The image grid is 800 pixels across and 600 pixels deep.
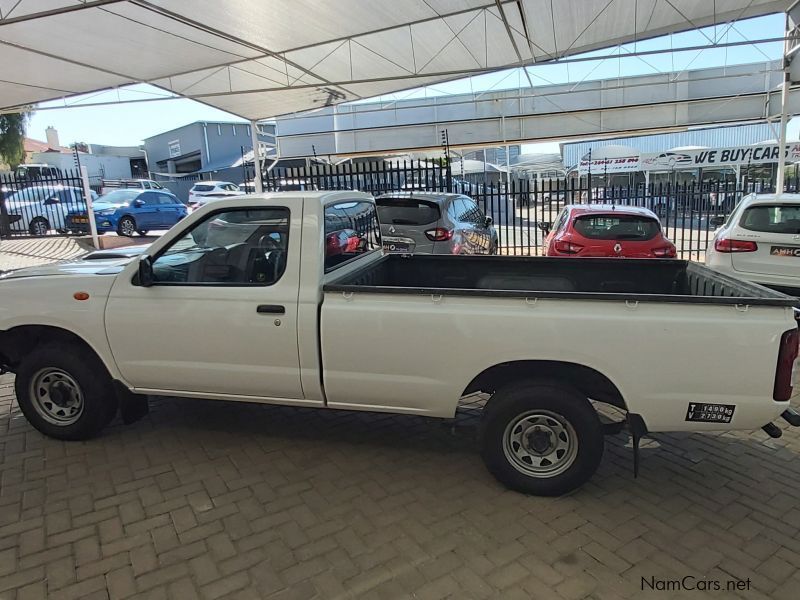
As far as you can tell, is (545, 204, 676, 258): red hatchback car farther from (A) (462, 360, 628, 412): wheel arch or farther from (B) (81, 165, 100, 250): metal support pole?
(B) (81, 165, 100, 250): metal support pole

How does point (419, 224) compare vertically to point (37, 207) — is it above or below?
below

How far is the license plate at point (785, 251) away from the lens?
6812mm

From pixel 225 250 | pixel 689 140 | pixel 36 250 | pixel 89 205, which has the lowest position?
pixel 36 250

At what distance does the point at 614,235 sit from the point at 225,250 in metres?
5.93

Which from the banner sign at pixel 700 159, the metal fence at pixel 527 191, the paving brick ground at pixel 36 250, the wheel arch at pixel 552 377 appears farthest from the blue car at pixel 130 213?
the wheel arch at pixel 552 377

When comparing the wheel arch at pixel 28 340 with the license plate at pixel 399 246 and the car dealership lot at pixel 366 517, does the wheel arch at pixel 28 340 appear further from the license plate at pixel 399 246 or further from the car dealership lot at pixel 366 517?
the license plate at pixel 399 246

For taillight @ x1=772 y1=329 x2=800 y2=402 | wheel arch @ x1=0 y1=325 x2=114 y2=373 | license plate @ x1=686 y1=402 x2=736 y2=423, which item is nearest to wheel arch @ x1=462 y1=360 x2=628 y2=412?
license plate @ x1=686 y1=402 x2=736 y2=423

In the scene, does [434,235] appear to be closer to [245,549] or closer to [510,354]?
[510,354]

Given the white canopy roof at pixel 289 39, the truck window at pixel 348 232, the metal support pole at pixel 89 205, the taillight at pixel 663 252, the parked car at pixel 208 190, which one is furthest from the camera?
the parked car at pixel 208 190

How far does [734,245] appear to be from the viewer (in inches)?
283

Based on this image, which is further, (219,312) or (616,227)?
(616,227)

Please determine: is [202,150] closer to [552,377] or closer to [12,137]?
[12,137]

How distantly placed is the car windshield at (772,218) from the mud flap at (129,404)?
7.44m

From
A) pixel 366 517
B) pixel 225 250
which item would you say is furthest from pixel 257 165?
pixel 366 517
